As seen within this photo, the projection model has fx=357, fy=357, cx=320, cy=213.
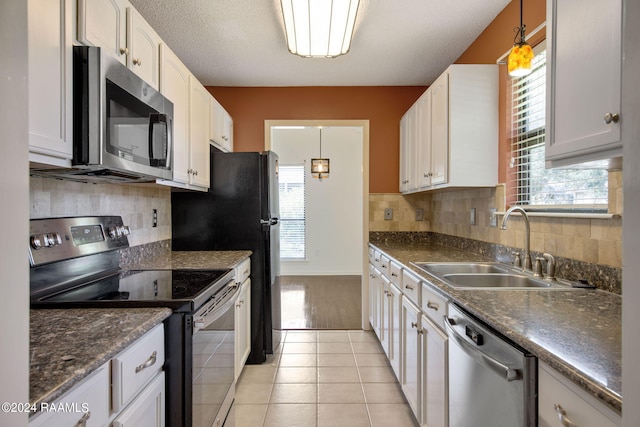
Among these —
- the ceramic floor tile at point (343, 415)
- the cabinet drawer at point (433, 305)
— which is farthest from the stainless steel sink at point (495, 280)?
the ceramic floor tile at point (343, 415)

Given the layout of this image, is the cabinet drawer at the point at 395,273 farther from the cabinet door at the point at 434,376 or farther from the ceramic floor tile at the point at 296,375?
the ceramic floor tile at the point at 296,375

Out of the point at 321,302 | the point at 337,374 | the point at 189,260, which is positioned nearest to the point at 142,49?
the point at 189,260

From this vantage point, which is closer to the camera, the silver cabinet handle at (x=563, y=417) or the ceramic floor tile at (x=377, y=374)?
the silver cabinet handle at (x=563, y=417)

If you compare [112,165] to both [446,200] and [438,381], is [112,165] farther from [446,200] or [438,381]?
[446,200]

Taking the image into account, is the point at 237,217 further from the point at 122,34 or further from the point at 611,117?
the point at 611,117

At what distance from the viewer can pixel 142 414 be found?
3.44 ft

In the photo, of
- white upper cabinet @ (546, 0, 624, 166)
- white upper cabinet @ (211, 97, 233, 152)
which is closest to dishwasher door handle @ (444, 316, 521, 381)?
white upper cabinet @ (546, 0, 624, 166)

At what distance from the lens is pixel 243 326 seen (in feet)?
8.50

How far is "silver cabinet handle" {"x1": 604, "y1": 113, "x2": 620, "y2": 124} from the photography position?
3.13 feet

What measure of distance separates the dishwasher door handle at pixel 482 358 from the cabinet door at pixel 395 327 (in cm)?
88

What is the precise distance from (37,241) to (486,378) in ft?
5.53

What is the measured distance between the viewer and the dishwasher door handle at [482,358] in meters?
0.96

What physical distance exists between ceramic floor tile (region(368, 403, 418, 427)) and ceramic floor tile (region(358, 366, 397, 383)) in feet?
1.04

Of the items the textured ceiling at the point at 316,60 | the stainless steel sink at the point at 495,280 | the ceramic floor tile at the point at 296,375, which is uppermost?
the textured ceiling at the point at 316,60
